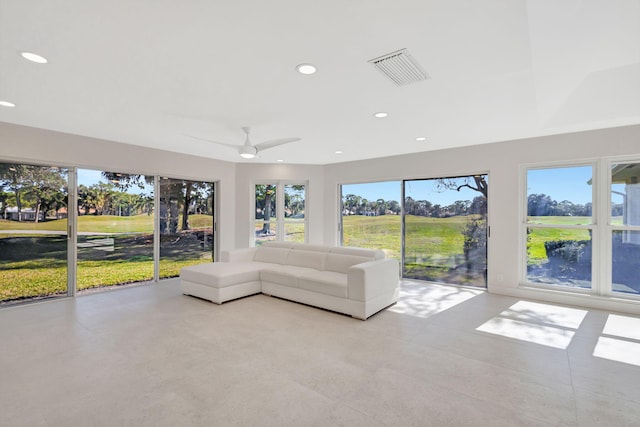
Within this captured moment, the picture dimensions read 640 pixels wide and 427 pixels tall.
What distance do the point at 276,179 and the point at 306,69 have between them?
14.7 ft

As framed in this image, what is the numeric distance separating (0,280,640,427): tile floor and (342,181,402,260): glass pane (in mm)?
2357

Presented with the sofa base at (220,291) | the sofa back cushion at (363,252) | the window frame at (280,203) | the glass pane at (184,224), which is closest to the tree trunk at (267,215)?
the window frame at (280,203)

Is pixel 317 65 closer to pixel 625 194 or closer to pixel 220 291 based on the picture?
pixel 220 291

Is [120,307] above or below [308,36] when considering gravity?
below

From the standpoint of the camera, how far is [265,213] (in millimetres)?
6910

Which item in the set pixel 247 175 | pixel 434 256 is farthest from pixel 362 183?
pixel 247 175

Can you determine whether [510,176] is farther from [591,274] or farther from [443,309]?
[443,309]

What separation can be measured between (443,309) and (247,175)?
4794 mm

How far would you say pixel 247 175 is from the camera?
6707 millimetres

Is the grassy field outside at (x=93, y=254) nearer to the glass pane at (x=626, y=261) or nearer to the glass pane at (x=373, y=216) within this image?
the glass pane at (x=373, y=216)

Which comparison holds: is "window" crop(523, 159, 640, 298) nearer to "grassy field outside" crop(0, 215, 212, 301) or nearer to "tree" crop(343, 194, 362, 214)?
"tree" crop(343, 194, 362, 214)

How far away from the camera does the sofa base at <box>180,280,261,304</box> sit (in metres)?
4.20

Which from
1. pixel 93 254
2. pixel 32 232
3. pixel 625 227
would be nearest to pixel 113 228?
pixel 93 254

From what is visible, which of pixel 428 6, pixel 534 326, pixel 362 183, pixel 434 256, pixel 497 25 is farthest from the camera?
pixel 362 183
